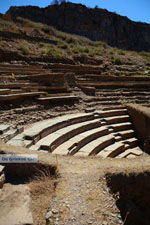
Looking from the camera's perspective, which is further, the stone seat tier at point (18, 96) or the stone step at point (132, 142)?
the stone step at point (132, 142)

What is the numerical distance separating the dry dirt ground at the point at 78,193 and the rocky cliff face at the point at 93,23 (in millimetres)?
37922

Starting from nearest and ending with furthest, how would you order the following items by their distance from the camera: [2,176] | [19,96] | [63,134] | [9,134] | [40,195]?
1. [40,195]
2. [2,176]
3. [9,134]
4. [63,134]
5. [19,96]

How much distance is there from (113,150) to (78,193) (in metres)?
4.51

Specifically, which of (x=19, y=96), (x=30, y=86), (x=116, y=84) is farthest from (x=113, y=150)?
(x=116, y=84)

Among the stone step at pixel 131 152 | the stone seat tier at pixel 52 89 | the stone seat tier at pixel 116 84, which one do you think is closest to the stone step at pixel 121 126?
the stone step at pixel 131 152

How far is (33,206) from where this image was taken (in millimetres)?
3072

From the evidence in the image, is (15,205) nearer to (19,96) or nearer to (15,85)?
(19,96)

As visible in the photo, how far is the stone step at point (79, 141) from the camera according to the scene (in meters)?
5.90

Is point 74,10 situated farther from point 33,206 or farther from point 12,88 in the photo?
point 33,206

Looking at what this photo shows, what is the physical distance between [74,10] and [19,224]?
42.3 meters

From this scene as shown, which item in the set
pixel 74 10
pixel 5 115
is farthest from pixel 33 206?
pixel 74 10

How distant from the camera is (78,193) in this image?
323 centimetres

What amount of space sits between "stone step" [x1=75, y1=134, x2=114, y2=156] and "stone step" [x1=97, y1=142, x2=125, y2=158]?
0.49ft

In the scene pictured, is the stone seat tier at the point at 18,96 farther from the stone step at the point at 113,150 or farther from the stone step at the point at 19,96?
the stone step at the point at 113,150
